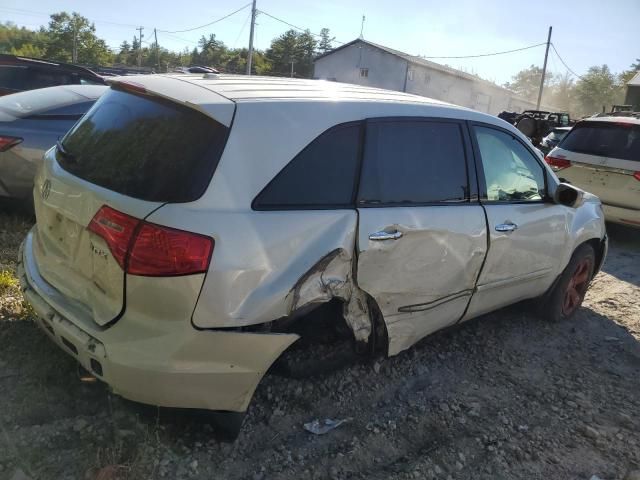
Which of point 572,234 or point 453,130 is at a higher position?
point 453,130

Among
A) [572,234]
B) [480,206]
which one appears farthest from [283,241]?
[572,234]

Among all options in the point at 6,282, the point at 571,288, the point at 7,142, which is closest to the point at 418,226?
the point at 571,288

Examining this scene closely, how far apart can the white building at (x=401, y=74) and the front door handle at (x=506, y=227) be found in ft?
120

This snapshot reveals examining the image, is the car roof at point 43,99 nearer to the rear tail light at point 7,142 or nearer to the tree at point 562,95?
the rear tail light at point 7,142

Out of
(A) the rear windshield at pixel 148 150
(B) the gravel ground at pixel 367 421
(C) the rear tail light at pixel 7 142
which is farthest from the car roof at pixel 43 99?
(A) the rear windshield at pixel 148 150

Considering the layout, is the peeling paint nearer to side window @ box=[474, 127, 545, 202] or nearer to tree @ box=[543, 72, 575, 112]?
side window @ box=[474, 127, 545, 202]

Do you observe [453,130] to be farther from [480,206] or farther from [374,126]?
[374,126]

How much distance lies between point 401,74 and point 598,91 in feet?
139

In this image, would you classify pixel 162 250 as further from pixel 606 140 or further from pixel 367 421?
pixel 606 140

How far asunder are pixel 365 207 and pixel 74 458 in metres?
1.74

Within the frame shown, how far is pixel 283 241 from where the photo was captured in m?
2.25

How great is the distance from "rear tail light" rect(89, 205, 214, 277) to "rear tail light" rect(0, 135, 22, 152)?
3168 mm

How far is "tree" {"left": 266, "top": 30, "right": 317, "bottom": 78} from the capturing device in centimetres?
5881

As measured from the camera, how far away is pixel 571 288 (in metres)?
4.53
